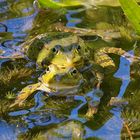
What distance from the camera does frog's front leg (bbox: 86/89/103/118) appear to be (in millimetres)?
4178

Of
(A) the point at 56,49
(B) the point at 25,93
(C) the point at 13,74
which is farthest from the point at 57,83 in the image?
(A) the point at 56,49

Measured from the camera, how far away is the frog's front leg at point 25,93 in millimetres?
4396

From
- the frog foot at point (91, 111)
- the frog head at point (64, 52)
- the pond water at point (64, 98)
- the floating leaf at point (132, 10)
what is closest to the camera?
the pond water at point (64, 98)

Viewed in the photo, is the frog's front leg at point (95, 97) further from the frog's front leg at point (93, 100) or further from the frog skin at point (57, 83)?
the frog skin at point (57, 83)

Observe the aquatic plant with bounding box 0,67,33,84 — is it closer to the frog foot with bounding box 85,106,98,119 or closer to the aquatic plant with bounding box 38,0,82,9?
the frog foot with bounding box 85,106,98,119

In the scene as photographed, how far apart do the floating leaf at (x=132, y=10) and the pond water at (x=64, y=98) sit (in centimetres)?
47

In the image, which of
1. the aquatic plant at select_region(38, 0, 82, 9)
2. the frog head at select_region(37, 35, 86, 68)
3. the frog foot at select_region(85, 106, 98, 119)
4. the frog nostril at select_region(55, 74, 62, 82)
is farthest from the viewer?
the aquatic plant at select_region(38, 0, 82, 9)

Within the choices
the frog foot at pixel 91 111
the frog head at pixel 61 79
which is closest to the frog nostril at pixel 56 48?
the frog head at pixel 61 79

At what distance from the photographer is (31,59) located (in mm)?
5336

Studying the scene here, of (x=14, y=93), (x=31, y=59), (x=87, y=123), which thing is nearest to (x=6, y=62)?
(x=31, y=59)

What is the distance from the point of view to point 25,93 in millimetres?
4477

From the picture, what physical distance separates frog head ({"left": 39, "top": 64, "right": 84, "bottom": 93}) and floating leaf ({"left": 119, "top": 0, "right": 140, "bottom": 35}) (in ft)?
2.64

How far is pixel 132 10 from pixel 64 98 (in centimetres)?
113

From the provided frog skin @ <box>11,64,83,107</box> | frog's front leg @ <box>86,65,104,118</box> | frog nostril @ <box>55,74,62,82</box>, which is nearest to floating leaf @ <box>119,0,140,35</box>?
frog's front leg @ <box>86,65,104,118</box>
